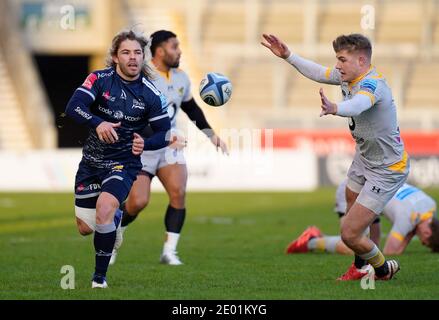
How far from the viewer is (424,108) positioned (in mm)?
37188

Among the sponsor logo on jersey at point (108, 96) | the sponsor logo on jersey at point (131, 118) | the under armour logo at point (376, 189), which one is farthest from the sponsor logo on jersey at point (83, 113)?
the under armour logo at point (376, 189)

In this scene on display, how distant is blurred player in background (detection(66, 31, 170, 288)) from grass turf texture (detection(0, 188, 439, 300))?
511 millimetres

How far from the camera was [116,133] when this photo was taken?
340 inches

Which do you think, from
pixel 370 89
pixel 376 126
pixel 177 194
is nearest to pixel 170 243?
pixel 177 194

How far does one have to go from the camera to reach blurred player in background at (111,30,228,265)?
36.3ft

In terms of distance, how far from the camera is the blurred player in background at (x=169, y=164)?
36.3 feet

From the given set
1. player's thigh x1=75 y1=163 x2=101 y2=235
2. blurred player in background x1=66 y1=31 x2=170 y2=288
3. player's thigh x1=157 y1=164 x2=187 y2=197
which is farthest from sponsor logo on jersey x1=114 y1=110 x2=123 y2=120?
player's thigh x1=157 y1=164 x2=187 y2=197

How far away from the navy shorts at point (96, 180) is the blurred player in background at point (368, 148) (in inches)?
72.3

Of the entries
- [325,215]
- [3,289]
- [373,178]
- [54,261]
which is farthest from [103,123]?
[325,215]

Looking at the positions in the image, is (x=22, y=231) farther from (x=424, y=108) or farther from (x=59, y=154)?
(x=424, y=108)

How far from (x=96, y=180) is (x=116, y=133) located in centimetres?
48

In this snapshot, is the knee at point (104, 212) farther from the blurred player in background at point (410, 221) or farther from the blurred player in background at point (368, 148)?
the blurred player in background at point (410, 221)

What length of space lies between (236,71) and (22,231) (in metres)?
23.6

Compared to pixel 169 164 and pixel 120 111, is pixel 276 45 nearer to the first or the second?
pixel 120 111
